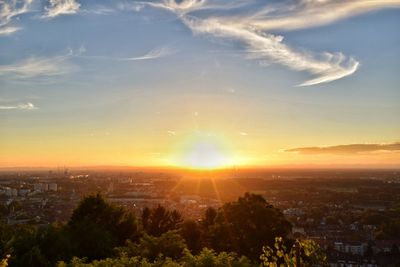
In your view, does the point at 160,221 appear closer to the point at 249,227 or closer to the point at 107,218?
the point at 107,218

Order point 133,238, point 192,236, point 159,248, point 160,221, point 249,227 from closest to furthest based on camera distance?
point 159,248 → point 249,227 → point 133,238 → point 192,236 → point 160,221

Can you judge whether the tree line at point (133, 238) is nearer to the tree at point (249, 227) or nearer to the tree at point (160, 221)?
the tree at point (249, 227)

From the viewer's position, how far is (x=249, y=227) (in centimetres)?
1712

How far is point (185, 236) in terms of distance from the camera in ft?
67.3

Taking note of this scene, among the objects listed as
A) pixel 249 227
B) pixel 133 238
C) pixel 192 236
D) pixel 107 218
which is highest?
pixel 107 218

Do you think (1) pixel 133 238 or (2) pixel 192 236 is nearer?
(1) pixel 133 238

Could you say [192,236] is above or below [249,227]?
below

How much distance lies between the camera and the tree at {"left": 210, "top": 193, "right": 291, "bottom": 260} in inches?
666

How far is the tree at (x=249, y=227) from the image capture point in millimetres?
16906

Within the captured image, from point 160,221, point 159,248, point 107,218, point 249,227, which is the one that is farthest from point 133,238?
point 159,248

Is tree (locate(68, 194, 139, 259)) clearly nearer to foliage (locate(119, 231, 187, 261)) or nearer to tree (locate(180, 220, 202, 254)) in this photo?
tree (locate(180, 220, 202, 254))

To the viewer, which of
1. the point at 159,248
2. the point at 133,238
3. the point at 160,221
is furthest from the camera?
the point at 160,221

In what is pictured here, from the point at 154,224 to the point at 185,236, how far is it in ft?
11.4

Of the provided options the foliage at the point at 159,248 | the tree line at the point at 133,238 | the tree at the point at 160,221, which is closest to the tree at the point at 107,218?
the tree line at the point at 133,238
